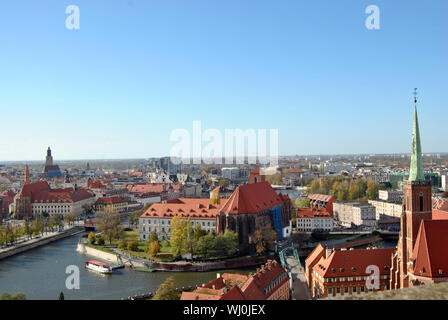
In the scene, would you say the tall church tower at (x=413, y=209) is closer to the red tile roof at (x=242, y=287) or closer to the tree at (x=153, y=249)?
the red tile roof at (x=242, y=287)

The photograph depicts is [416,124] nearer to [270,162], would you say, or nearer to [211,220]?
[211,220]

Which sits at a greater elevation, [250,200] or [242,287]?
[250,200]

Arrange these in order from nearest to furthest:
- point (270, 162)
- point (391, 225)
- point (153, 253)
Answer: point (153, 253), point (391, 225), point (270, 162)

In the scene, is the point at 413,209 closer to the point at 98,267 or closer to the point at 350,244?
the point at 350,244

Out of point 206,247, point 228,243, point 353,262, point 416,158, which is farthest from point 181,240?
point 416,158

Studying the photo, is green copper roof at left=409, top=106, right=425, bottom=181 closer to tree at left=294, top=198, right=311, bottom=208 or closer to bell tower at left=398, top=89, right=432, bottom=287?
bell tower at left=398, top=89, right=432, bottom=287

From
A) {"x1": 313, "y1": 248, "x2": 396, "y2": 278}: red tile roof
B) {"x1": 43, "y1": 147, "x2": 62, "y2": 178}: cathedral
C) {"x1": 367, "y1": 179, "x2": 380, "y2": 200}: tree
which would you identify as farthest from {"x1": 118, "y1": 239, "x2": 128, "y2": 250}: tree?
{"x1": 43, "y1": 147, "x2": 62, "y2": 178}: cathedral
